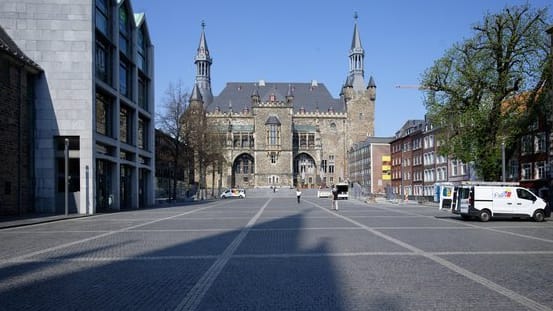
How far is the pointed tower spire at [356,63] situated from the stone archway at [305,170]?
19904 mm

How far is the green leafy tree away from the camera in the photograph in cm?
3181

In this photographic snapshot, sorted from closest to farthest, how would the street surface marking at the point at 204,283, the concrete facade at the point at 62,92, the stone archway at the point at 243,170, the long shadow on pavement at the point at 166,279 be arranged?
the street surface marking at the point at 204,283, the long shadow on pavement at the point at 166,279, the concrete facade at the point at 62,92, the stone archway at the point at 243,170

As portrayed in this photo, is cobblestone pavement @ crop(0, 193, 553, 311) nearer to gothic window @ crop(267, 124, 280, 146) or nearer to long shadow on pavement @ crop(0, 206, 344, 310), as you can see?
long shadow on pavement @ crop(0, 206, 344, 310)

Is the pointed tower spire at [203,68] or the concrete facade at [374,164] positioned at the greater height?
the pointed tower spire at [203,68]

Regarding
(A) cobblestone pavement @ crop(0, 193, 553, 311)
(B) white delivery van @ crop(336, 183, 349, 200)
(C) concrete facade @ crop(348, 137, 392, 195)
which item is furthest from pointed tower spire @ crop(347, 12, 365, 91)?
(A) cobblestone pavement @ crop(0, 193, 553, 311)

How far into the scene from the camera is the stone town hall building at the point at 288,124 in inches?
4289

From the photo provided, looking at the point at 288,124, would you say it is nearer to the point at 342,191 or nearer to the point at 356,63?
the point at 356,63

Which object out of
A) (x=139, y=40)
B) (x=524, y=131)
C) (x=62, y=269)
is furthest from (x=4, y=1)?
(x=524, y=131)

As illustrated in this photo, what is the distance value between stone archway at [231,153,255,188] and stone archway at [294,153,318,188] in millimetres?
9946

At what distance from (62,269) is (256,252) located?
4257 mm

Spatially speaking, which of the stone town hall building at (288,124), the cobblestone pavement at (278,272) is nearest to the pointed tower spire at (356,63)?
the stone town hall building at (288,124)

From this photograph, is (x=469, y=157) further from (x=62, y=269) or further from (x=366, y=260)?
(x=62, y=269)

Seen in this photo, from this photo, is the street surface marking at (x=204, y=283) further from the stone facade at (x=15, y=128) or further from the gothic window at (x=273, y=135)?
the gothic window at (x=273, y=135)

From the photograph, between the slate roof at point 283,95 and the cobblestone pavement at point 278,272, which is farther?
the slate roof at point 283,95
